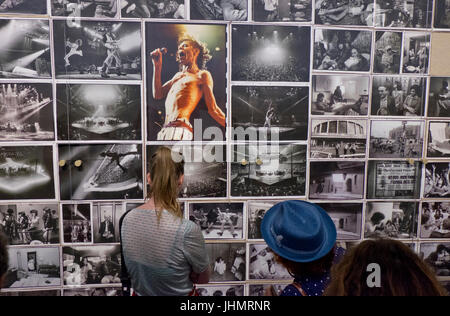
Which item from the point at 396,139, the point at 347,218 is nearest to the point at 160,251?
the point at 347,218

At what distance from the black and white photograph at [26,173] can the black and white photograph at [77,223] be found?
0.16m

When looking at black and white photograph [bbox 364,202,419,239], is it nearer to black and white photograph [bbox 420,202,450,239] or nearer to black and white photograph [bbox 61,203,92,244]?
black and white photograph [bbox 420,202,450,239]

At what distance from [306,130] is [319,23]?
67cm

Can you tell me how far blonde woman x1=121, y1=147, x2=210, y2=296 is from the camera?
1.17 meters

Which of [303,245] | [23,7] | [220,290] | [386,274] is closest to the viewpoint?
[386,274]

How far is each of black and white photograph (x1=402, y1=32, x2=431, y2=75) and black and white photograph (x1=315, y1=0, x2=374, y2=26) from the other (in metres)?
0.28

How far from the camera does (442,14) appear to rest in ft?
6.08

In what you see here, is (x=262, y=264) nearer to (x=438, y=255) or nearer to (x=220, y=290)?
(x=220, y=290)

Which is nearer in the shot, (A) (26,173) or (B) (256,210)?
(A) (26,173)

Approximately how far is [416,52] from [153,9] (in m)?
1.69

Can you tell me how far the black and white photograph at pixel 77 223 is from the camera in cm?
178

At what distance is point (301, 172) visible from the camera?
6.15ft

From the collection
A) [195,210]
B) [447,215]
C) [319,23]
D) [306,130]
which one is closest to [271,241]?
[195,210]

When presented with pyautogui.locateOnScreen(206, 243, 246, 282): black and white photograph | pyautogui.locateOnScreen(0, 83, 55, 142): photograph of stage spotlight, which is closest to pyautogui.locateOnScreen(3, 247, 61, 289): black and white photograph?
pyautogui.locateOnScreen(0, 83, 55, 142): photograph of stage spotlight
